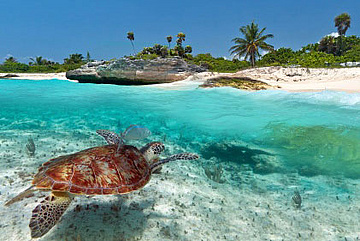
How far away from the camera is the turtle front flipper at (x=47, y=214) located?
1916mm

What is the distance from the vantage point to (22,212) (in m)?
2.56

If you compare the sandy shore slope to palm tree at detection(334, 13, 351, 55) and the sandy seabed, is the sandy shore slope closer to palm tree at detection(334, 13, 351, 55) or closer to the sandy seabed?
the sandy seabed

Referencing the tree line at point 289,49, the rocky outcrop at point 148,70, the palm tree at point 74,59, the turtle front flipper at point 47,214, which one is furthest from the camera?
the palm tree at point 74,59

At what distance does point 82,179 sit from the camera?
88.4 inches

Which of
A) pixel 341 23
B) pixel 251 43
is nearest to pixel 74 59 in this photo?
pixel 251 43

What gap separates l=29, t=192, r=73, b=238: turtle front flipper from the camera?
6.29ft

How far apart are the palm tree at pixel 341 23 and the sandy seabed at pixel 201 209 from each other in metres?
49.4

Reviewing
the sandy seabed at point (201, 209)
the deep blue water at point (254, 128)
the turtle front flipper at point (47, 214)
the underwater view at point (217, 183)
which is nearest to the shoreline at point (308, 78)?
the deep blue water at point (254, 128)

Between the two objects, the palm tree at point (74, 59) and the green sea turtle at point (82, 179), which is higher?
the palm tree at point (74, 59)

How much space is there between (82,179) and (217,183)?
2587mm

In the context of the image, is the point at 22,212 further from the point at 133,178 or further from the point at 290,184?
the point at 290,184

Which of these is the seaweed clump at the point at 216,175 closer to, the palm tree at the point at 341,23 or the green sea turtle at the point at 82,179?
the green sea turtle at the point at 82,179

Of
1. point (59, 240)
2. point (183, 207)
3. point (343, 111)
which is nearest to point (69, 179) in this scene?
point (59, 240)

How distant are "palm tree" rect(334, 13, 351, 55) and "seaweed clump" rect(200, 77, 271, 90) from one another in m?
35.1
